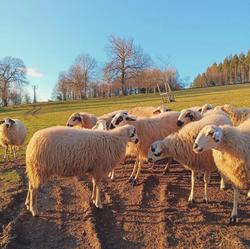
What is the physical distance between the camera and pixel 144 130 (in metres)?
10.3

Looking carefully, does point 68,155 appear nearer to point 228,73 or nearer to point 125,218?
point 125,218

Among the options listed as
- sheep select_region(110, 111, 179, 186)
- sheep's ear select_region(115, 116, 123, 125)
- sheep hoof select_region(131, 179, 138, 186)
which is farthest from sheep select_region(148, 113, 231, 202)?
sheep's ear select_region(115, 116, 123, 125)

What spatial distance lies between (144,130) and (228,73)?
11043 centimetres

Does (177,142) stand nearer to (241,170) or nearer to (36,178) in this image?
(241,170)

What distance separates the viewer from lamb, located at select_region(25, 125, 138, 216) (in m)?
7.34

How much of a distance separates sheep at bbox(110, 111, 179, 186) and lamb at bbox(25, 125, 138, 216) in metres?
1.67

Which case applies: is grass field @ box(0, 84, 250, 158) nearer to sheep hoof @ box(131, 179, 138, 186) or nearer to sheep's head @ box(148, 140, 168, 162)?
sheep hoof @ box(131, 179, 138, 186)

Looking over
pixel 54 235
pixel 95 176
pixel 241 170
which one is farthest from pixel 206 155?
pixel 54 235

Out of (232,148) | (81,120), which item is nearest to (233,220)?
(232,148)

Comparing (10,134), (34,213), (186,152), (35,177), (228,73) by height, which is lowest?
(34,213)

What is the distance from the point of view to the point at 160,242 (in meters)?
5.88

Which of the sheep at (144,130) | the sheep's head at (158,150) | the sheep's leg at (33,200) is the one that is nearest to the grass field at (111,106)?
the sheep at (144,130)

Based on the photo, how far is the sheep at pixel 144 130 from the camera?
32.6 ft

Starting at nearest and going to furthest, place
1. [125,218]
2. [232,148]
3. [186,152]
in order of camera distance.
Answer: [232,148] → [125,218] → [186,152]
